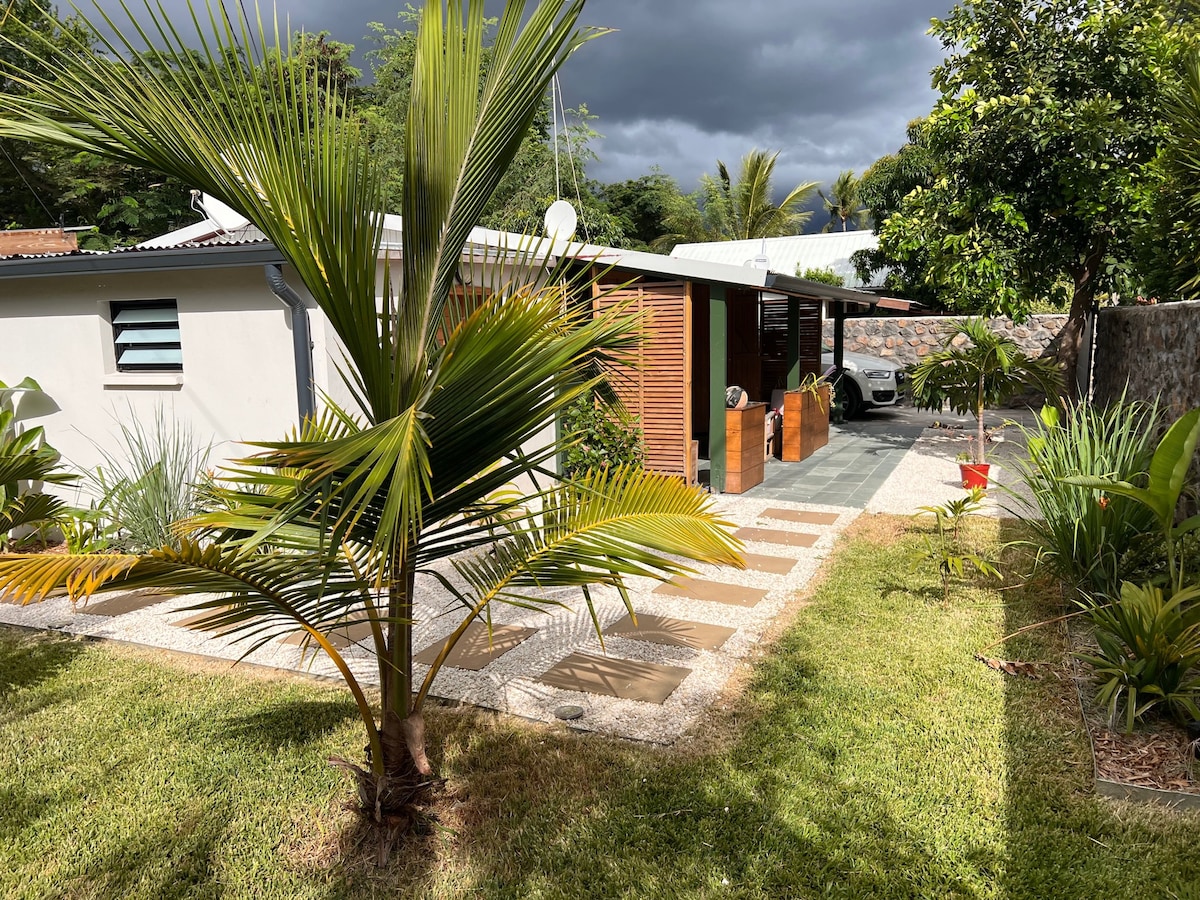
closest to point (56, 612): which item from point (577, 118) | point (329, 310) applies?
point (329, 310)

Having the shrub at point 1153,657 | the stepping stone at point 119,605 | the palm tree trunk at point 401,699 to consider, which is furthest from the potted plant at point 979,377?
the stepping stone at point 119,605

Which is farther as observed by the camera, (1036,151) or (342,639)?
(1036,151)

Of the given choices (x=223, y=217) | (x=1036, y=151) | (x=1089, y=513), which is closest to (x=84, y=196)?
(x=223, y=217)

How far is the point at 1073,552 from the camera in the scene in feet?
16.6

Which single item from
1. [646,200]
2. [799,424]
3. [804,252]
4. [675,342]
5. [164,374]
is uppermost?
[646,200]

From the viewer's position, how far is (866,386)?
1683 cm

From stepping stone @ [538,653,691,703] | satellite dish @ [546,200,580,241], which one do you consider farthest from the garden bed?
satellite dish @ [546,200,580,241]

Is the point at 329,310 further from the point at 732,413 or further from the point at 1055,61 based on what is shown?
the point at 1055,61

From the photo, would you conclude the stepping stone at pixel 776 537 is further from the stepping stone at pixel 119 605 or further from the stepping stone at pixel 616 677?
the stepping stone at pixel 119 605

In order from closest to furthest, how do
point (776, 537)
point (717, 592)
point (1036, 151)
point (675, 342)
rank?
point (717, 592) < point (776, 537) < point (675, 342) < point (1036, 151)

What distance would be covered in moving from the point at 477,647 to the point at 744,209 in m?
32.2

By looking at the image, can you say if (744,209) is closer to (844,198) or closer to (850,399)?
(844,198)

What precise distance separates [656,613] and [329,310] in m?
3.85

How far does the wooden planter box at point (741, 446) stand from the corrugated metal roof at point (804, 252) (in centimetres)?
1605
